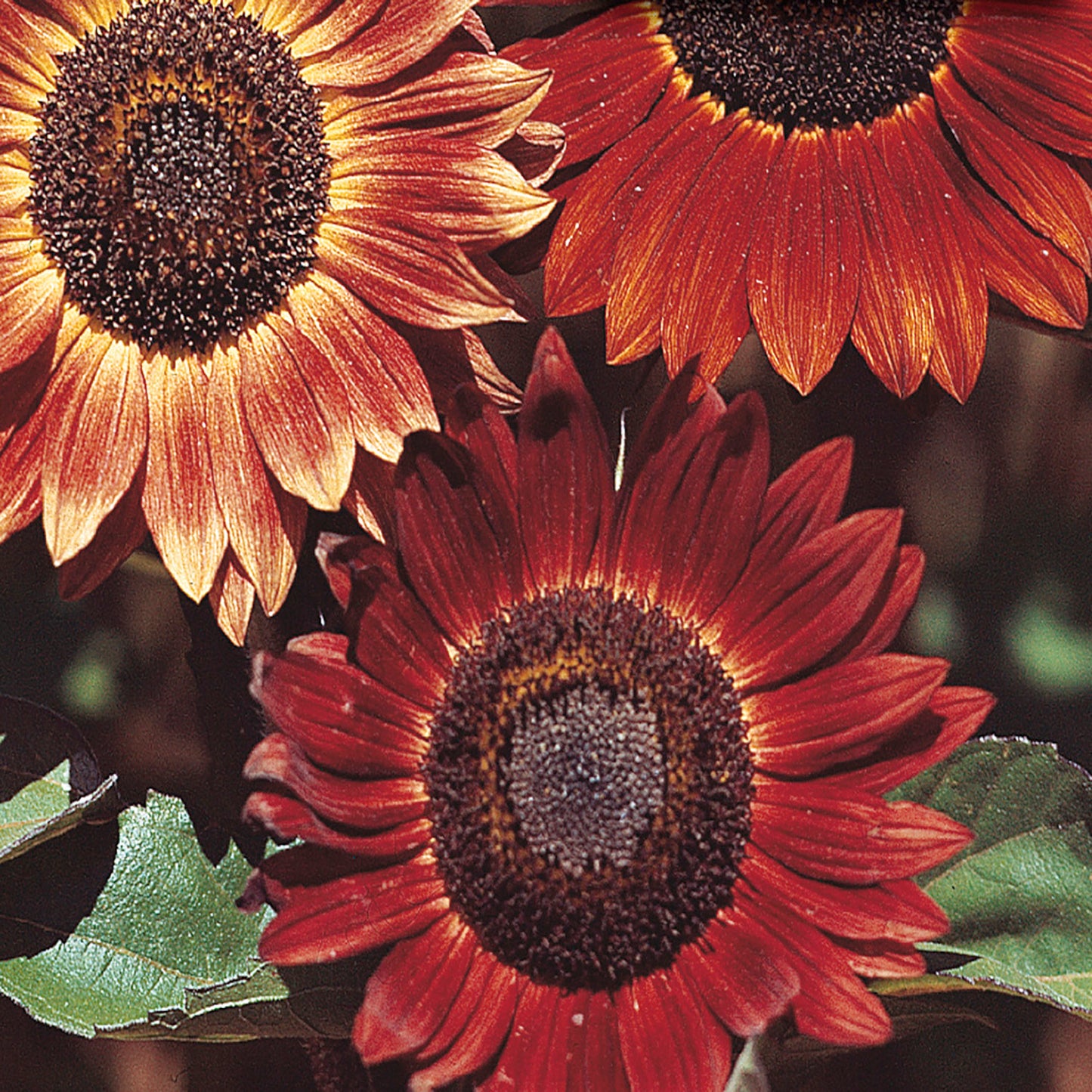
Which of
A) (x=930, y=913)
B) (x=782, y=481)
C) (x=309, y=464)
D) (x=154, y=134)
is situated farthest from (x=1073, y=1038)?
(x=154, y=134)

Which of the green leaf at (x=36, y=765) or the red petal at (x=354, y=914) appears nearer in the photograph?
the red petal at (x=354, y=914)

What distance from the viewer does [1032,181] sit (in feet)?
1.72

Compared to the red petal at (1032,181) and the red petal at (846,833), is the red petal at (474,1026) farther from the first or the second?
the red petal at (1032,181)

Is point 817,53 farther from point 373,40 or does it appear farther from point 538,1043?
point 538,1043

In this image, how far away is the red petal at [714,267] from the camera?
526 millimetres

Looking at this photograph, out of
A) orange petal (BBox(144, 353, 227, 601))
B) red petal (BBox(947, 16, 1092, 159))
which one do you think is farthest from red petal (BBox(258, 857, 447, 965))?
red petal (BBox(947, 16, 1092, 159))

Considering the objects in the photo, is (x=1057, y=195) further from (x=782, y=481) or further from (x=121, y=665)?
(x=121, y=665)

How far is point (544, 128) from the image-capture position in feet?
1.73

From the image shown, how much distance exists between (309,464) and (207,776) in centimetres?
15

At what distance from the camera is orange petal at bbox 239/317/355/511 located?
0.50m

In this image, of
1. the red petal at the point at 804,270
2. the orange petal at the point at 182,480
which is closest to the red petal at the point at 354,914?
the orange petal at the point at 182,480

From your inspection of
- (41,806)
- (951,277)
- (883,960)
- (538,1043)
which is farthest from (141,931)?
(951,277)

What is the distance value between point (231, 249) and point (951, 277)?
0.79 ft

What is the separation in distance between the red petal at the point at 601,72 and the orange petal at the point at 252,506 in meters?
0.15
